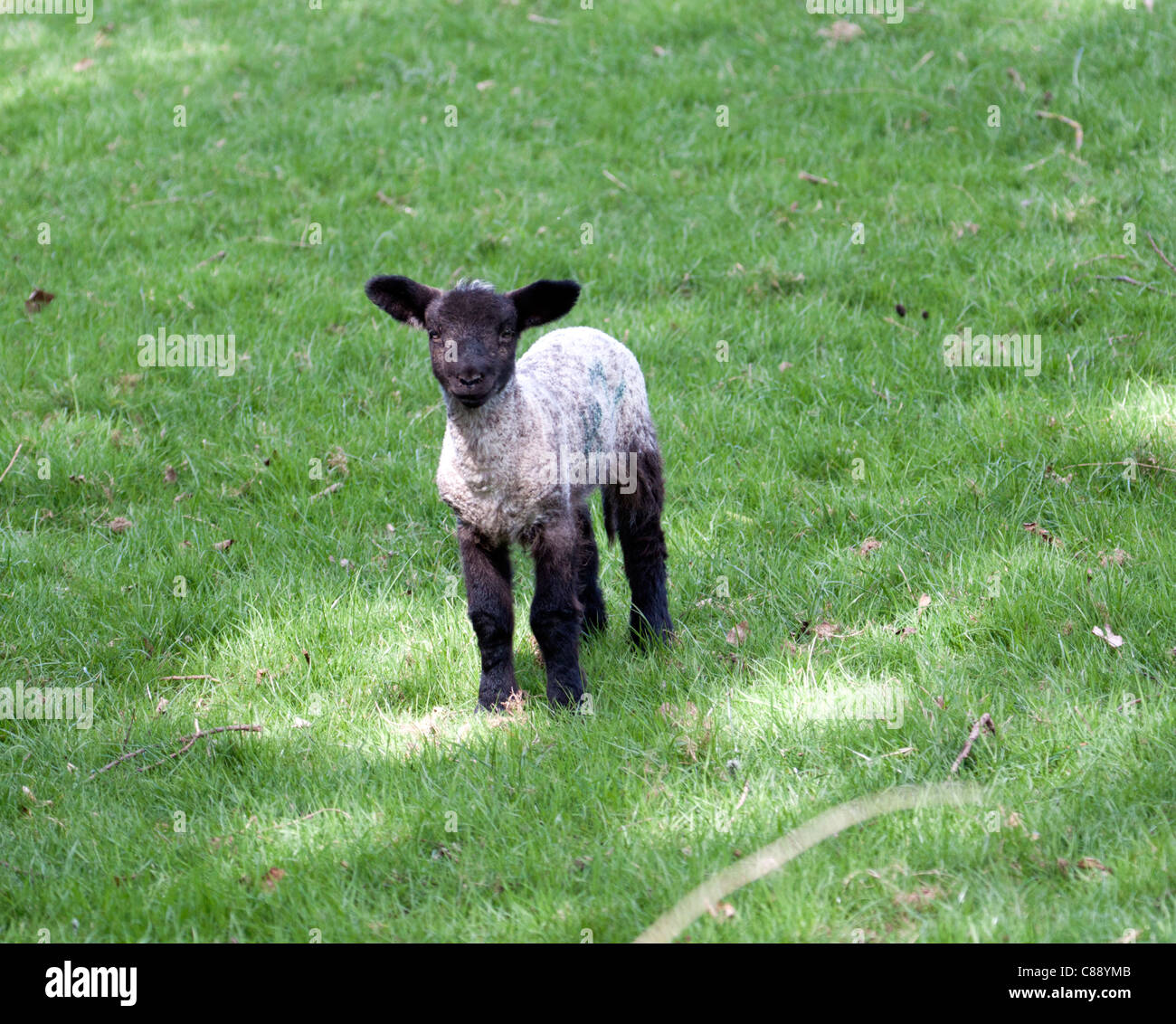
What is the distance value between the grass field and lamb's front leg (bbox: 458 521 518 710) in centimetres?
17

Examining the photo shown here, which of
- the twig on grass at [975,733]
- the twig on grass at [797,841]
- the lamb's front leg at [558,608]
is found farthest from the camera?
A: the lamb's front leg at [558,608]

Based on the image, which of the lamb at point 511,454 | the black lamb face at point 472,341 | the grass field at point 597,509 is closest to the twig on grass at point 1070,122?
the grass field at point 597,509

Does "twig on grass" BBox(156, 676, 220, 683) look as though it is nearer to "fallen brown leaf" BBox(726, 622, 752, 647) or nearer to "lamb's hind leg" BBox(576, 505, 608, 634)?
"lamb's hind leg" BBox(576, 505, 608, 634)

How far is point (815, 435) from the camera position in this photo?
7.61 metres

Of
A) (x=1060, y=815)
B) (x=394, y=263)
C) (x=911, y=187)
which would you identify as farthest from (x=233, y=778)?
(x=911, y=187)

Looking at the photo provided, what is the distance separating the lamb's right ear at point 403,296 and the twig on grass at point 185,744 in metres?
1.94

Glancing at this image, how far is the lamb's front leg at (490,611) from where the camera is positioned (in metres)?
5.57

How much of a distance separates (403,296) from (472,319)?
47 cm

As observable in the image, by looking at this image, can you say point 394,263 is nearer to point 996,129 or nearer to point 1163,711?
point 996,129

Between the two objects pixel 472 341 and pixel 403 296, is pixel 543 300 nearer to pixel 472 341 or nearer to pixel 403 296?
pixel 472 341

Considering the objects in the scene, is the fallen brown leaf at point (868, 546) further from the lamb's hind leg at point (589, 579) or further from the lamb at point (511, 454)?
the lamb at point (511, 454)

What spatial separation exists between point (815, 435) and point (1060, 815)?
11.7 ft

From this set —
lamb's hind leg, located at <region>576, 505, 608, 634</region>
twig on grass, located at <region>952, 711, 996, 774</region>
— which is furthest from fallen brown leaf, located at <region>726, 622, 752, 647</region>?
twig on grass, located at <region>952, 711, 996, 774</region>

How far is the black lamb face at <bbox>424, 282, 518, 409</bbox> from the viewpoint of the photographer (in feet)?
16.9
